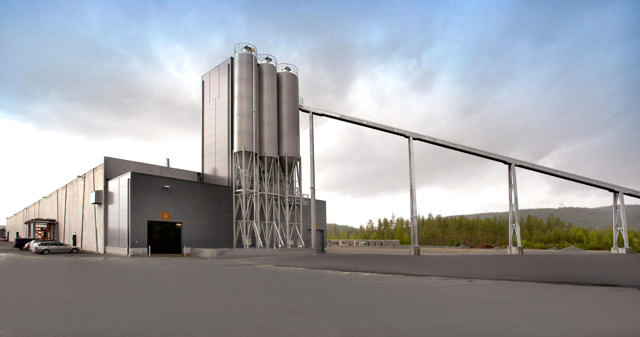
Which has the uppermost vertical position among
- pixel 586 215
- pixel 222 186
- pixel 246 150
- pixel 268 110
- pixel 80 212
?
pixel 268 110

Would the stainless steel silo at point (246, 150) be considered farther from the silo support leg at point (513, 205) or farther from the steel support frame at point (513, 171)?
the silo support leg at point (513, 205)

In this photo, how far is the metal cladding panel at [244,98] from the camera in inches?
1566

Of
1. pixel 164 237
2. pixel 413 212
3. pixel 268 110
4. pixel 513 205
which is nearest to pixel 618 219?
pixel 513 205

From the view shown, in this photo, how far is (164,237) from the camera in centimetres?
3694

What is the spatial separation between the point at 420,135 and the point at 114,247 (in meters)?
30.7

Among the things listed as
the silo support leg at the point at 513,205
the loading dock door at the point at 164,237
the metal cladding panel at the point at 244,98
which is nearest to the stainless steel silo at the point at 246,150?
the metal cladding panel at the point at 244,98

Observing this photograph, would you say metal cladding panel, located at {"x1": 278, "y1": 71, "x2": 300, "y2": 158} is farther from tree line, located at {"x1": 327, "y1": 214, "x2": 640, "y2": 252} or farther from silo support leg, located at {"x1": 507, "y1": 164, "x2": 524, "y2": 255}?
tree line, located at {"x1": 327, "y1": 214, "x2": 640, "y2": 252}

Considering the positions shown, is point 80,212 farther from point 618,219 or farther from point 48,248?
point 618,219

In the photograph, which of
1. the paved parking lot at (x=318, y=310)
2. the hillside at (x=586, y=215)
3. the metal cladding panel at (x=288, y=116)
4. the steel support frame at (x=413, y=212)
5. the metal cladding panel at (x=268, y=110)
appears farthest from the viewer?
the hillside at (x=586, y=215)

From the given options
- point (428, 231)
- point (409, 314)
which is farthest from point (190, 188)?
point (428, 231)

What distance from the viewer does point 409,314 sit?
23.4ft

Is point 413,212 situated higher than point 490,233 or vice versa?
point 413,212

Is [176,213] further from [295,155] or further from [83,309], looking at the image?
[83,309]

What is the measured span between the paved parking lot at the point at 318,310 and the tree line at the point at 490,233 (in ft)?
215
